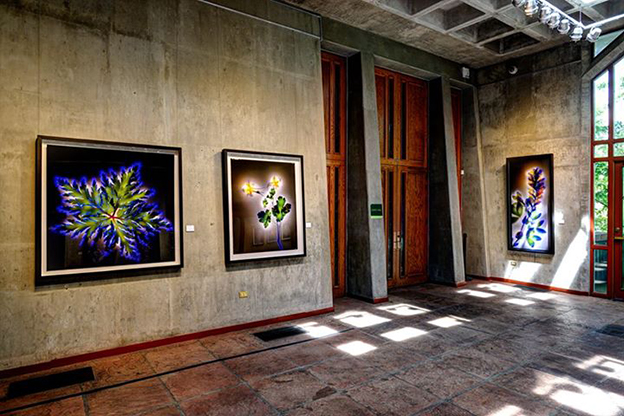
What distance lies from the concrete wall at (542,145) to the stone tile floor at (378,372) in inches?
74.1

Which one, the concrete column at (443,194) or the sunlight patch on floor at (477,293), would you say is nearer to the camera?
the sunlight patch on floor at (477,293)

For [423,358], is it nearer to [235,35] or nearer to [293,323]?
[293,323]

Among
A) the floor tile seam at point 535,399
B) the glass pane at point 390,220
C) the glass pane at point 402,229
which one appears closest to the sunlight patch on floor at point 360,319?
the glass pane at point 390,220

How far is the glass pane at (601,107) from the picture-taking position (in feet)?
22.6

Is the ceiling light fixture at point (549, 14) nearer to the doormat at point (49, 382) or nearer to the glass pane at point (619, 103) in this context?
the glass pane at point (619, 103)

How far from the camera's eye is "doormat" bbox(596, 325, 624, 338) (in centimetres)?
502

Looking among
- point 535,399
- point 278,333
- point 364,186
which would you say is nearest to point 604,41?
point 364,186

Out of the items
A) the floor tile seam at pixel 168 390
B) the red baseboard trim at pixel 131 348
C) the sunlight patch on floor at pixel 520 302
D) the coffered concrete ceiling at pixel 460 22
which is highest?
the coffered concrete ceiling at pixel 460 22

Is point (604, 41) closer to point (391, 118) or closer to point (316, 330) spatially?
point (391, 118)

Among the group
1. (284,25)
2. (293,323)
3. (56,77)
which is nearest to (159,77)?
(56,77)

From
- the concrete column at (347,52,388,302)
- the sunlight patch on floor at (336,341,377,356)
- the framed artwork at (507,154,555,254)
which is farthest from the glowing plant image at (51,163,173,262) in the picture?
the framed artwork at (507,154,555,254)

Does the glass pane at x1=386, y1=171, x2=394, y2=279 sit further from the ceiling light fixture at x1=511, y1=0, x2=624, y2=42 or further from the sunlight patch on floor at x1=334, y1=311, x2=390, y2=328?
the ceiling light fixture at x1=511, y1=0, x2=624, y2=42

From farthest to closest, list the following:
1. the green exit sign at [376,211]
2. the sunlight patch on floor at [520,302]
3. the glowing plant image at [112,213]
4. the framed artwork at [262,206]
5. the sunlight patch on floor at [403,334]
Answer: the green exit sign at [376,211] → the sunlight patch on floor at [520,302] → the framed artwork at [262,206] → the sunlight patch on floor at [403,334] → the glowing plant image at [112,213]

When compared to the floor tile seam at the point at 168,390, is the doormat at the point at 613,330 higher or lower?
lower
